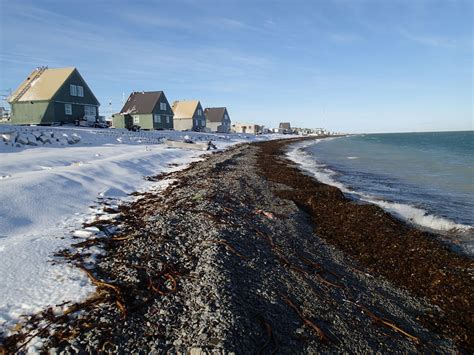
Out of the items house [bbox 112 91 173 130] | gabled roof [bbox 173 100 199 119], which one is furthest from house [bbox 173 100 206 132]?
house [bbox 112 91 173 130]

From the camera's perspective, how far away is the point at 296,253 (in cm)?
617

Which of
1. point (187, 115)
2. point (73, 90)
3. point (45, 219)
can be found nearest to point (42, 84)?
point (73, 90)

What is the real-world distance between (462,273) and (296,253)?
3621mm

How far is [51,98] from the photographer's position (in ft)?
119

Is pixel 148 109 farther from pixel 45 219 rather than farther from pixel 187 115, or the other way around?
pixel 45 219

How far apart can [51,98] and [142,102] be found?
2028 centimetres

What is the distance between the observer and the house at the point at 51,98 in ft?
120

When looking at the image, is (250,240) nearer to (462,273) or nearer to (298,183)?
(462,273)

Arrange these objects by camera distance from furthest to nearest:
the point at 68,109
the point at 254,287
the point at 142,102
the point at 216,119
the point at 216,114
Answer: the point at 216,114 < the point at 216,119 < the point at 142,102 < the point at 68,109 < the point at 254,287

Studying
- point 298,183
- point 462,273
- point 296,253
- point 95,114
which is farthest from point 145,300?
point 95,114

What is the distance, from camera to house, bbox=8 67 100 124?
36.6 metres

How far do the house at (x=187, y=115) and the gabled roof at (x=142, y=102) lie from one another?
13893mm

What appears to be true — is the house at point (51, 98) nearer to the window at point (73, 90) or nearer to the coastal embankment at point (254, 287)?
the window at point (73, 90)

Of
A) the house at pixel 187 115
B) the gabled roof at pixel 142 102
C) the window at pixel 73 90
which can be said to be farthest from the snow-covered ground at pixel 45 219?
the house at pixel 187 115
